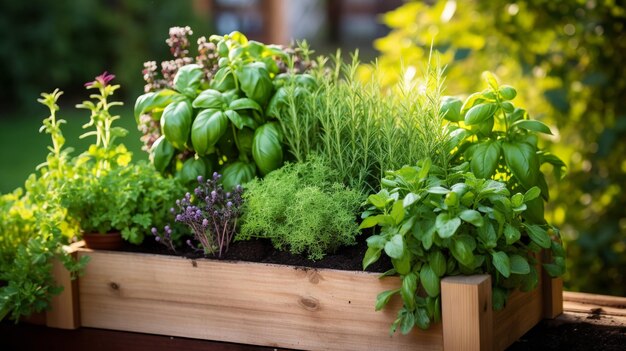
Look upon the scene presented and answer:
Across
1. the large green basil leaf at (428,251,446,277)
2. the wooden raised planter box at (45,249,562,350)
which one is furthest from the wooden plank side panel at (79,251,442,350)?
the large green basil leaf at (428,251,446,277)

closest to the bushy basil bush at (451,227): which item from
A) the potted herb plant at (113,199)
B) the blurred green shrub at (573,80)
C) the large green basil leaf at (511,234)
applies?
the large green basil leaf at (511,234)

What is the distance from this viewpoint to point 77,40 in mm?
7559

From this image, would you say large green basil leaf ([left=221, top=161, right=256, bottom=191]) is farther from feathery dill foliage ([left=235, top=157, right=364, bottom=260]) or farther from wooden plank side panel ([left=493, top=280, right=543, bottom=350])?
wooden plank side panel ([left=493, top=280, right=543, bottom=350])

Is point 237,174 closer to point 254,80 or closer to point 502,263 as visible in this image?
point 254,80

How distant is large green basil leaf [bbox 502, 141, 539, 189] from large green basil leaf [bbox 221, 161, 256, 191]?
1.94 ft

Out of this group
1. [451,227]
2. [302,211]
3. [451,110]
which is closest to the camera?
[451,227]

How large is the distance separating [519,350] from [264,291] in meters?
0.54

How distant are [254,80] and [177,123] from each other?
0.20m

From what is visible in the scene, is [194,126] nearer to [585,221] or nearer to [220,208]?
[220,208]

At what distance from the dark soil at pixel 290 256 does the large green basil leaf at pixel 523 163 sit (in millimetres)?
335

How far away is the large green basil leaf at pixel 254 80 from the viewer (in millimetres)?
1949

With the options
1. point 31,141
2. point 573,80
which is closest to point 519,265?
point 573,80

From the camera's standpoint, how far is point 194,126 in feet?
6.27

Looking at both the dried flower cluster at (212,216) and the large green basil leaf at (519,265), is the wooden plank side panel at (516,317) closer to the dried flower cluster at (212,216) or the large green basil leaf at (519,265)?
the large green basil leaf at (519,265)
